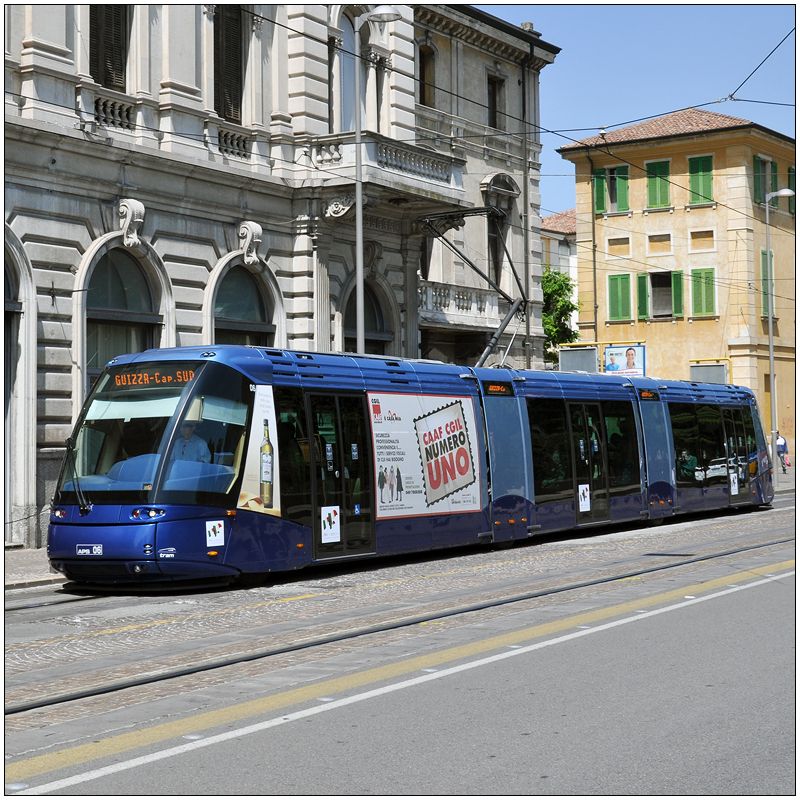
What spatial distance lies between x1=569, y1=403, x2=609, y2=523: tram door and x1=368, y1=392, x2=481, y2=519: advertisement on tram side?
3.19 m

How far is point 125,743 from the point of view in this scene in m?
6.41

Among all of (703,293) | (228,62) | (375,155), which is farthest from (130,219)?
(703,293)

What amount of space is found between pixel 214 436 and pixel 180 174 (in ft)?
30.4

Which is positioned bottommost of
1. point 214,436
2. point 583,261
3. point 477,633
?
point 477,633

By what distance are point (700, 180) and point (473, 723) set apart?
153 feet

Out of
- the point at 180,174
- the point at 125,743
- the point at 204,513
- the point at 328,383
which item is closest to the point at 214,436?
the point at 204,513

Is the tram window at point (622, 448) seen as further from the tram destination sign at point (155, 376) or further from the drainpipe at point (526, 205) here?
the drainpipe at point (526, 205)

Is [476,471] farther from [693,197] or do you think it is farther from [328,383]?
[693,197]

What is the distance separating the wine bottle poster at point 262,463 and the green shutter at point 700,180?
130 ft

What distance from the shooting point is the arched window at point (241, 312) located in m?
23.0

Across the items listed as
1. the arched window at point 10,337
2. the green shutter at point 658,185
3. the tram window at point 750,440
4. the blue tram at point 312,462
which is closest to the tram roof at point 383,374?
the blue tram at point 312,462

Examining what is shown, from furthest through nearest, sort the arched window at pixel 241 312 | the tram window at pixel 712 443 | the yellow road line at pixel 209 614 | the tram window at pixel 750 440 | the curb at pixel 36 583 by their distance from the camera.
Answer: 1. the tram window at pixel 750 440
2. the tram window at pixel 712 443
3. the arched window at pixel 241 312
4. the curb at pixel 36 583
5. the yellow road line at pixel 209 614

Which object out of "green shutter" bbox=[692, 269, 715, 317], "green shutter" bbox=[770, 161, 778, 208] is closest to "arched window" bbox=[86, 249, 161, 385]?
"green shutter" bbox=[692, 269, 715, 317]

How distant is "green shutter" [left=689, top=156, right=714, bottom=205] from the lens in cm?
5019
